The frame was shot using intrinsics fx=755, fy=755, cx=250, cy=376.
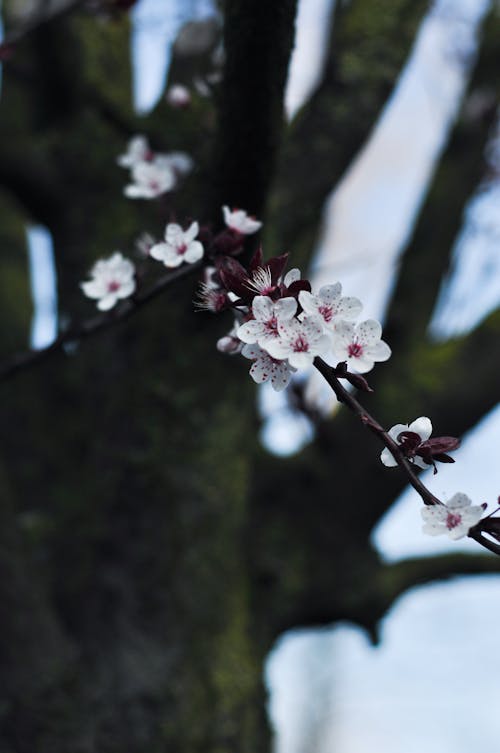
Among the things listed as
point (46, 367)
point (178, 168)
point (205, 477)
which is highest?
point (46, 367)

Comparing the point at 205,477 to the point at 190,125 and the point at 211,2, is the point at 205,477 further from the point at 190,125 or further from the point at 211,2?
the point at 211,2

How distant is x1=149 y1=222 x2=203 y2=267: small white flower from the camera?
3.39 ft

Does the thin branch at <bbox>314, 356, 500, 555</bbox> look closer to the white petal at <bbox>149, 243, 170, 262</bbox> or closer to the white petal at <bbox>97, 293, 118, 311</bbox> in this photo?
the white petal at <bbox>149, 243, 170, 262</bbox>

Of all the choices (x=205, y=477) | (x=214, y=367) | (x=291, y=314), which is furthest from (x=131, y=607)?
(x=291, y=314)

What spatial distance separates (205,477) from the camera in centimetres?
179

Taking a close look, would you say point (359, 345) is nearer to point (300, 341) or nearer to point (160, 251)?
point (300, 341)

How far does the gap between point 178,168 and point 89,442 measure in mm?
718

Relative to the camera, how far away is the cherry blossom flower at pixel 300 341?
29.6 inches

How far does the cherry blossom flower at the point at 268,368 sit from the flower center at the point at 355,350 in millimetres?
64

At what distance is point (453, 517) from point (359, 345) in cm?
20

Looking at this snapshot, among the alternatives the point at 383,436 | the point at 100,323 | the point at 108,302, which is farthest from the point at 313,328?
the point at 100,323

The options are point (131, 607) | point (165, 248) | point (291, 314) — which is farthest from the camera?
point (131, 607)

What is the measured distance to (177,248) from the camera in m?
1.06

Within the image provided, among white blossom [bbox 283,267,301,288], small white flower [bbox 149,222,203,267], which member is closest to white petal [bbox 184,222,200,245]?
small white flower [bbox 149,222,203,267]
